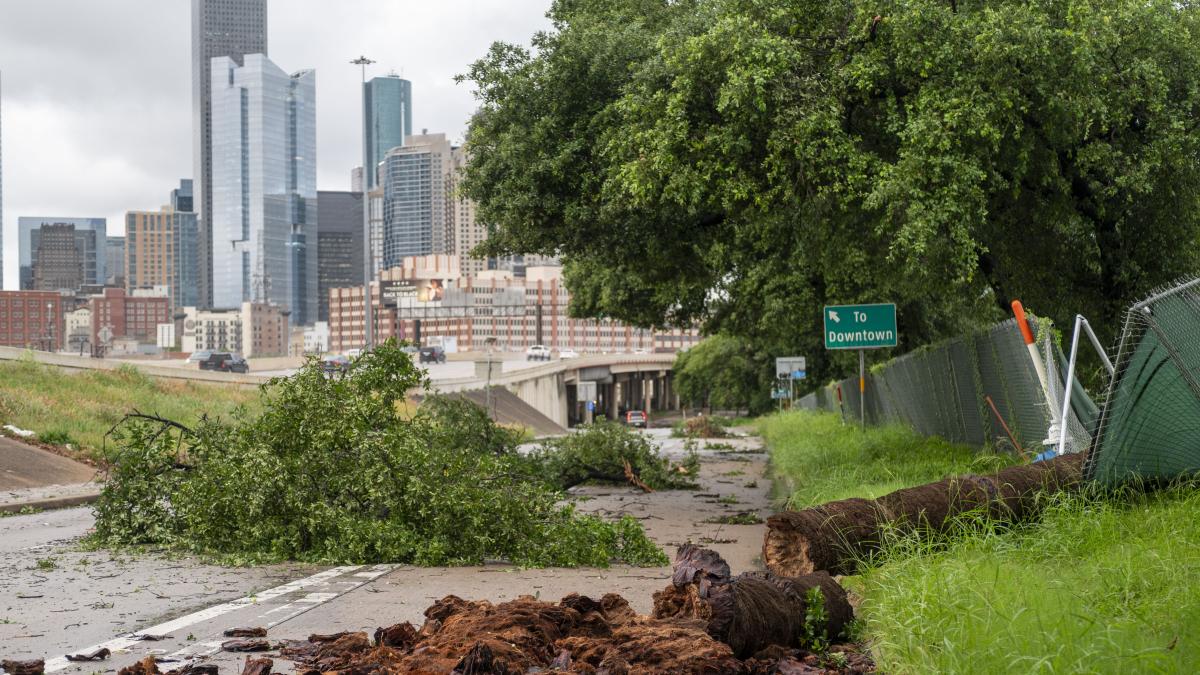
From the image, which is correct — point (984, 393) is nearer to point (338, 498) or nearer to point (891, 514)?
point (338, 498)

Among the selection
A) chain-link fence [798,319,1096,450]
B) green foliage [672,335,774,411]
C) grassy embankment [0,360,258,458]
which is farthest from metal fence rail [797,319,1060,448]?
green foliage [672,335,774,411]

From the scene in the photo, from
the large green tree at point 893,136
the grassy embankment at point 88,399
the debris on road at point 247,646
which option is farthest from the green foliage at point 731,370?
the debris on road at point 247,646

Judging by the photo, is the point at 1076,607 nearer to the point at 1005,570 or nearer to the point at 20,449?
the point at 1005,570

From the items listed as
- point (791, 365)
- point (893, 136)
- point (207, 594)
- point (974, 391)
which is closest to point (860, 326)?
point (974, 391)

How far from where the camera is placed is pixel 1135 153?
1528 cm

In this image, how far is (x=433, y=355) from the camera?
348 feet

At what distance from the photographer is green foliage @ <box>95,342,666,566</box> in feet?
36.2

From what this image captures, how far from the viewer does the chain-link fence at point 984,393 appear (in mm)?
11969

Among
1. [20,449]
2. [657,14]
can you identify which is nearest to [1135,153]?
[657,14]

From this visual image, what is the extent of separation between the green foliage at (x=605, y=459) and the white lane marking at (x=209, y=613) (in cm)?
1034

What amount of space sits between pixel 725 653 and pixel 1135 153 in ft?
40.3

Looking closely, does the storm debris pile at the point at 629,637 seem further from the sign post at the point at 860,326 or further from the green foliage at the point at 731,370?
the green foliage at the point at 731,370

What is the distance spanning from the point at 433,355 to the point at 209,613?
3889 inches

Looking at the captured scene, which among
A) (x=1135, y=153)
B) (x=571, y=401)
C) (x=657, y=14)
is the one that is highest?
(x=657, y=14)
